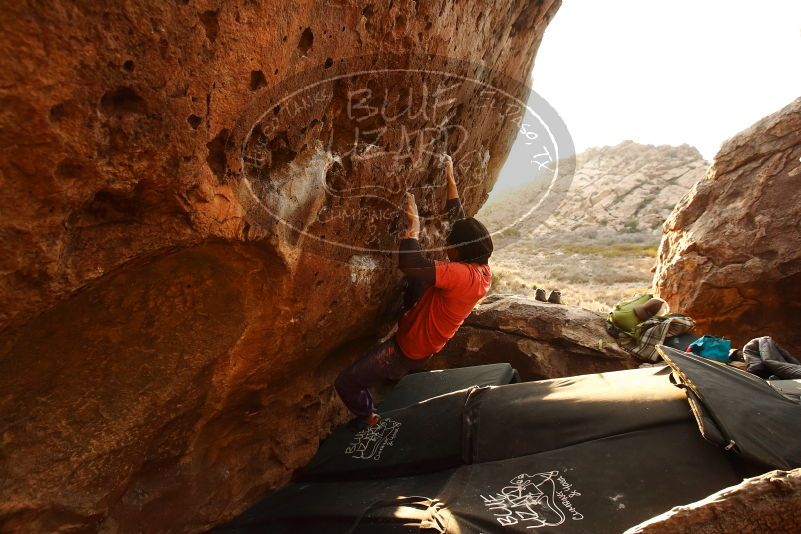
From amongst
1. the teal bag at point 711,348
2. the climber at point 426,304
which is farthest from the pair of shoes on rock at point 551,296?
the climber at point 426,304

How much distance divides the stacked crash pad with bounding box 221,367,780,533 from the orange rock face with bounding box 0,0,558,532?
2.25ft

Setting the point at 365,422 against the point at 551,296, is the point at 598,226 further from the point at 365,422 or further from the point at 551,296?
the point at 365,422

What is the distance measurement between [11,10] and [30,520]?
85.7 inches

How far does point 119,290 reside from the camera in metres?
2.30

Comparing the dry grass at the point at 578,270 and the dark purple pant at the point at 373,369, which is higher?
the dark purple pant at the point at 373,369

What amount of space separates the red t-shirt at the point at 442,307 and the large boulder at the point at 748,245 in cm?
647

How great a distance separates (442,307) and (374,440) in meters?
1.24

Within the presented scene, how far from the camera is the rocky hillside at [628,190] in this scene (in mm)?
39562

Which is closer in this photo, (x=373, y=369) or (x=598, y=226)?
(x=373, y=369)

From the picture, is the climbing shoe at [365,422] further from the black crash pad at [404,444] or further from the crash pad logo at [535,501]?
the crash pad logo at [535,501]

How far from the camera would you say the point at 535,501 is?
8.58ft

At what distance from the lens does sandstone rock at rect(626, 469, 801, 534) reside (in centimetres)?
171

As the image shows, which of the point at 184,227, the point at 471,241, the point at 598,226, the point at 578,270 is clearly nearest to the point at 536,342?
the point at 471,241
